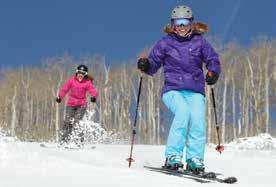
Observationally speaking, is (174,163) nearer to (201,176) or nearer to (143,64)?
(201,176)

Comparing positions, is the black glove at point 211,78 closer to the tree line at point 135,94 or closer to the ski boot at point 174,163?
the ski boot at point 174,163

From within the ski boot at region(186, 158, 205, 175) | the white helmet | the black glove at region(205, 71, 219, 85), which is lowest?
the ski boot at region(186, 158, 205, 175)

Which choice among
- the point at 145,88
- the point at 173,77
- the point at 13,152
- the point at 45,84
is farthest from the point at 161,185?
the point at 45,84

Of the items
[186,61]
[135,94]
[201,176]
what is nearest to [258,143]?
[186,61]

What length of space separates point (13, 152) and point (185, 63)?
2.39 meters

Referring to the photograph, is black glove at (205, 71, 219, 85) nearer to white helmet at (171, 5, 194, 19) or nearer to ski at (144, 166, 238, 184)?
white helmet at (171, 5, 194, 19)

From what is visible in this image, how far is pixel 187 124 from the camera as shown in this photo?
721cm

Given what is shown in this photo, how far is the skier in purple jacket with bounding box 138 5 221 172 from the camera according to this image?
7.15 m

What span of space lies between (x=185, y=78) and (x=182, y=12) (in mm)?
826

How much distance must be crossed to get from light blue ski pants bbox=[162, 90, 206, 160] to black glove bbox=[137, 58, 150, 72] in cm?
46

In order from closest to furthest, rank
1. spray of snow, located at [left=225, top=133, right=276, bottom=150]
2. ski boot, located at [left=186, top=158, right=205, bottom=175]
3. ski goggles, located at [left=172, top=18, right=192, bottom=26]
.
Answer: ski boot, located at [left=186, top=158, right=205, bottom=175]
ski goggles, located at [left=172, top=18, right=192, bottom=26]
spray of snow, located at [left=225, top=133, right=276, bottom=150]

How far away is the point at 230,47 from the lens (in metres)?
54.4

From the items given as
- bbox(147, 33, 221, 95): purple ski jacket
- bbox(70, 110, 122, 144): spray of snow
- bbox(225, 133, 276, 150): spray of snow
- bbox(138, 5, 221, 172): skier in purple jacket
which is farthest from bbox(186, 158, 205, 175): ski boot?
bbox(225, 133, 276, 150): spray of snow

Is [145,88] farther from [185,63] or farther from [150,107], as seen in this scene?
[185,63]
